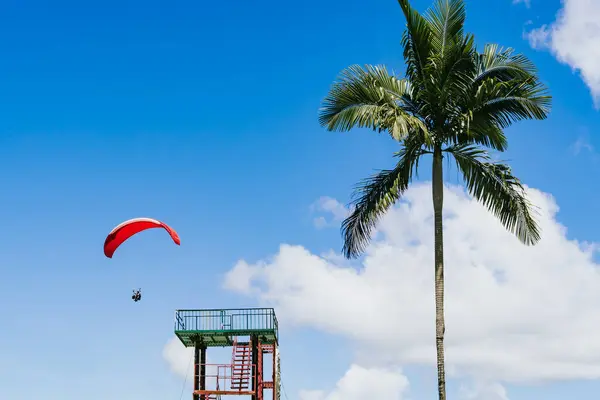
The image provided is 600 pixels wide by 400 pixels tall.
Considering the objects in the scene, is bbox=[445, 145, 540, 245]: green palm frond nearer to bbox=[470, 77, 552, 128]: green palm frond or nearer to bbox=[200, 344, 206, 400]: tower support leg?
bbox=[470, 77, 552, 128]: green palm frond

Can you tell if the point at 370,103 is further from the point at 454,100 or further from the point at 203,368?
the point at 203,368

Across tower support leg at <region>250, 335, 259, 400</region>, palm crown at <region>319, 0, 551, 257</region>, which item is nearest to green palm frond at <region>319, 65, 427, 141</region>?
palm crown at <region>319, 0, 551, 257</region>

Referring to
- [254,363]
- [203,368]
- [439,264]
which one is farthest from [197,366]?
[439,264]

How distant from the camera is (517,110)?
22531 mm

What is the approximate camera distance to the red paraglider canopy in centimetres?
3175

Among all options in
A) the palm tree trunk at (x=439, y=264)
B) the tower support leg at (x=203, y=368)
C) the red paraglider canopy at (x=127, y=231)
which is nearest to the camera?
the palm tree trunk at (x=439, y=264)

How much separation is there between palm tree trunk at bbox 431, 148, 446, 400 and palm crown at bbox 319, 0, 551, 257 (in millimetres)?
535

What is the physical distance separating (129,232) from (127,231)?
0.12 meters

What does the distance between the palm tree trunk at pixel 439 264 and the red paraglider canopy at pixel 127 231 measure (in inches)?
471

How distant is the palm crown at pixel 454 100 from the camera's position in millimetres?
22047

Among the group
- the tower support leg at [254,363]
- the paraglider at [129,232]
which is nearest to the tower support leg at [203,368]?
the tower support leg at [254,363]

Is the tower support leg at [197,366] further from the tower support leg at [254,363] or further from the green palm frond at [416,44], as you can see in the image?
the green palm frond at [416,44]

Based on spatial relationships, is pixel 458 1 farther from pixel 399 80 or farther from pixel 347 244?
pixel 347 244

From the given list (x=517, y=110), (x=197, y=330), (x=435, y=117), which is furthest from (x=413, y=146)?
(x=197, y=330)
